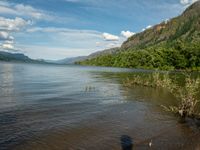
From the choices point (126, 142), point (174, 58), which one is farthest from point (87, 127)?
point (174, 58)

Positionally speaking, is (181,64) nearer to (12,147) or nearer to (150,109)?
(150,109)

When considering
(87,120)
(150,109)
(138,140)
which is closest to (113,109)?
(150,109)

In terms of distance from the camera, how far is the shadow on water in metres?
15.5

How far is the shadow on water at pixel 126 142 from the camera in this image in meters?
15.5

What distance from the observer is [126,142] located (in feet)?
54.1

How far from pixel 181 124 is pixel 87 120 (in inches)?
275

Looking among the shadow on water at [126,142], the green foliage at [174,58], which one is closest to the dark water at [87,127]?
the shadow on water at [126,142]

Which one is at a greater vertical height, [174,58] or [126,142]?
[174,58]

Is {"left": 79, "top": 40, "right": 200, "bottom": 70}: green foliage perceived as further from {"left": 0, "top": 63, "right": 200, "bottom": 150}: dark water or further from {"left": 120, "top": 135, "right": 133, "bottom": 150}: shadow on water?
{"left": 120, "top": 135, "right": 133, "bottom": 150}: shadow on water

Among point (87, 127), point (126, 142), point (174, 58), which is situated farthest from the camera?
point (174, 58)

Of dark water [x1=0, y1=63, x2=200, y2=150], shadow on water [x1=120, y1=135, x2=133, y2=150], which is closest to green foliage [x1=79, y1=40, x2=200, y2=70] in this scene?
dark water [x1=0, y1=63, x2=200, y2=150]

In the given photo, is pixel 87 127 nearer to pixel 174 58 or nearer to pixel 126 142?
pixel 126 142

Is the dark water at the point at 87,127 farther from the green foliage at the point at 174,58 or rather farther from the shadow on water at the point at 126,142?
the green foliage at the point at 174,58

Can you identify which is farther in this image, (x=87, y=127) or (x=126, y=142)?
(x=87, y=127)
